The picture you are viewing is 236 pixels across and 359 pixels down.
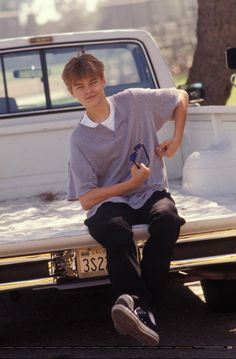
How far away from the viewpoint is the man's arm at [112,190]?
585cm

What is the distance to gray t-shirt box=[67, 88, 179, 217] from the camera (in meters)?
5.93

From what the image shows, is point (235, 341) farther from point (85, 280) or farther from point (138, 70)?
point (138, 70)

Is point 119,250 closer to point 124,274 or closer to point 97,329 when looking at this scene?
point 124,274

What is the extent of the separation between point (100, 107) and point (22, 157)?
1871 millimetres

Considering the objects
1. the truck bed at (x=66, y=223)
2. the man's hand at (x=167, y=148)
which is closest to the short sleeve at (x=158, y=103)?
the man's hand at (x=167, y=148)

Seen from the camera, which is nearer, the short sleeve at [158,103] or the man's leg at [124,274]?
the man's leg at [124,274]

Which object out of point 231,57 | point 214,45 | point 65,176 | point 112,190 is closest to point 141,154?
→ point 112,190

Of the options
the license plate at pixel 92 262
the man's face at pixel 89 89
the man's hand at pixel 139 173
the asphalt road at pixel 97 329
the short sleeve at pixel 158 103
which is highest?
the man's face at pixel 89 89

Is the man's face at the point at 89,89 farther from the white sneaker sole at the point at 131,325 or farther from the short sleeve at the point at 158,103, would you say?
the white sneaker sole at the point at 131,325

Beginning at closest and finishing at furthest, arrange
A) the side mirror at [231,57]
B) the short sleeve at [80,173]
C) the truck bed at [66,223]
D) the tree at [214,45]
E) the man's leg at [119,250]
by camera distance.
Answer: the man's leg at [119,250]
the truck bed at [66,223]
the short sleeve at [80,173]
the side mirror at [231,57]
the tree at [214,45]

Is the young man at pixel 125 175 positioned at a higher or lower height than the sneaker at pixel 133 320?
higher

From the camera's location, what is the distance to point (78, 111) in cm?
800

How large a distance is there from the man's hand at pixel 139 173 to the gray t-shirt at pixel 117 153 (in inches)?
4.8

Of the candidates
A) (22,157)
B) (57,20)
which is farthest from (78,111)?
(57,20)
